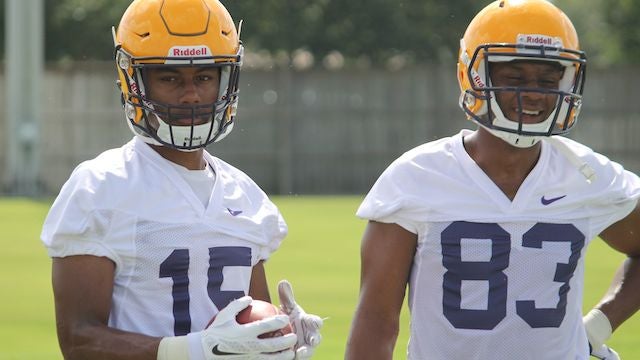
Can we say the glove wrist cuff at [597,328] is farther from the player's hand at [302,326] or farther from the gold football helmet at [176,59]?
the gold football helmet at [176,59]

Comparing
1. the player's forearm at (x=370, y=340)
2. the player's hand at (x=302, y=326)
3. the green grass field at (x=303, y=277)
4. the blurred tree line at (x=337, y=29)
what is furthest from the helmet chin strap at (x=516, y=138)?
the blurred tree line at (x=337, y=29)

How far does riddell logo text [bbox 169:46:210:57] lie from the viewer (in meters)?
3.57

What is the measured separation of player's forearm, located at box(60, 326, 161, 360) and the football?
0.71ft

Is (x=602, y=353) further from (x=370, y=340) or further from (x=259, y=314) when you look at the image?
(x=259, y=314)

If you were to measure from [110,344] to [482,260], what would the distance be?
3.52ft

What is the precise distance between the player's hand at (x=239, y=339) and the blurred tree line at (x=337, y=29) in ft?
64.6

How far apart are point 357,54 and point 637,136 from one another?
6.12 metres

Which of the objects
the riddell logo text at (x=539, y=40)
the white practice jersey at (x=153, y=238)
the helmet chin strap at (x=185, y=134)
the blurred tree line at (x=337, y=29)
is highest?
the riddell logo text at (x=539, y=40)

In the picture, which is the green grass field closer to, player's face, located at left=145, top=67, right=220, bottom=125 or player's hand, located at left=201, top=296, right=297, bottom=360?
player's face, located at left=145, top=67, right=220, bottom=125

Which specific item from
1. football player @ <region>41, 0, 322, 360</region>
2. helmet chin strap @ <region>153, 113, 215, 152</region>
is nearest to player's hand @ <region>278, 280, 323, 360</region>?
football player @ <region>41, 0, 322, 360</region>

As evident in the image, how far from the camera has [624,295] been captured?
4.04m

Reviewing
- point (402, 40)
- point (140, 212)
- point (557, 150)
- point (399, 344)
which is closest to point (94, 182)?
point (140, 212)

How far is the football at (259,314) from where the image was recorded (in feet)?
11.0

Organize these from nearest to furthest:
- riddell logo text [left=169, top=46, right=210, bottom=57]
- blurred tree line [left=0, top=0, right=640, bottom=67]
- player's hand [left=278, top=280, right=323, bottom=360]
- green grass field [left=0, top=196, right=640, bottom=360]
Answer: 1. player's hand [left=278, top=280, right=323, bottom=360]
2. riddell logo text [left=169, top=46, right=210, bottom=57]
3. green grass field [left=0, top=196, right=640, bottom=360]
4. blurred tree line [left=0, top=0, right=640, bottom=67]
